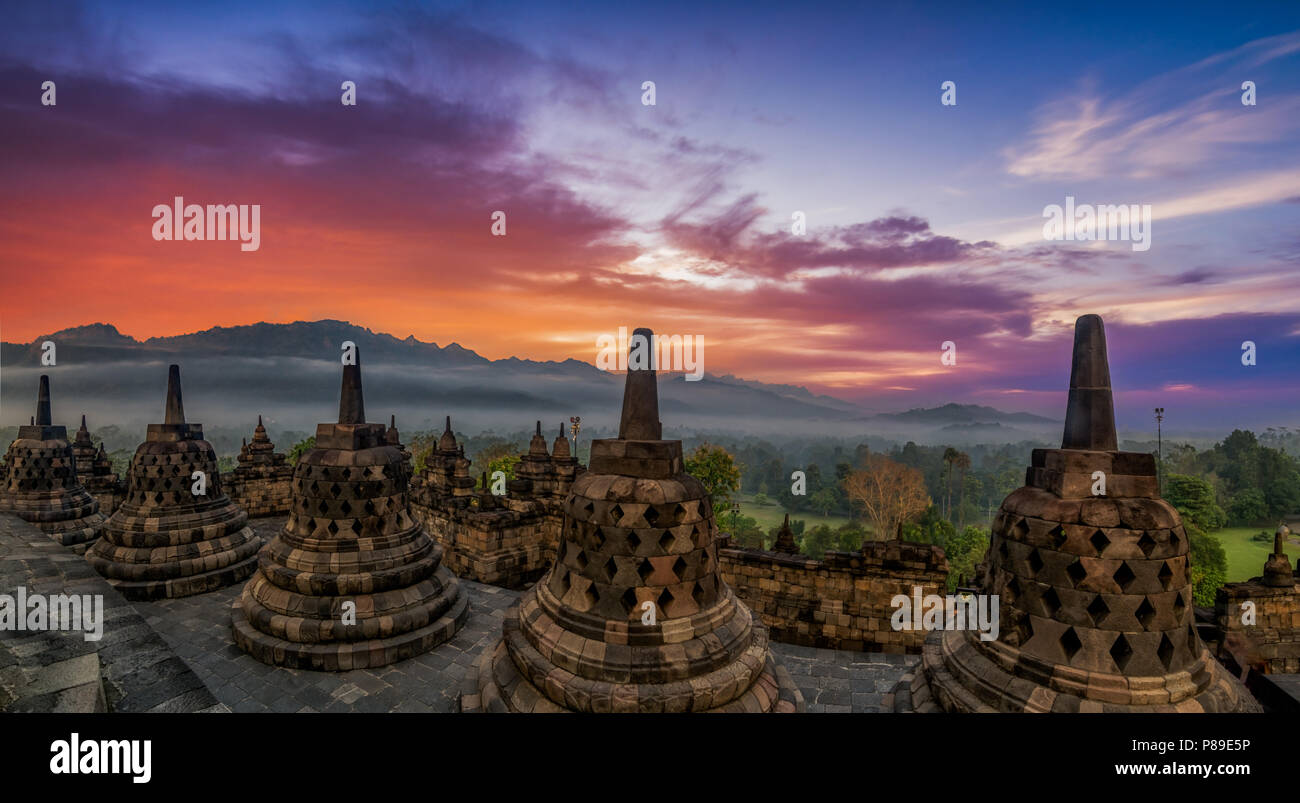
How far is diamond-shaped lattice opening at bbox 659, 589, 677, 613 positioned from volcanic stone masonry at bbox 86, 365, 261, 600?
39.6 ft

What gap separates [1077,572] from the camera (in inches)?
153

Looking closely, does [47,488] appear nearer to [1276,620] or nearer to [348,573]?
[348,573]

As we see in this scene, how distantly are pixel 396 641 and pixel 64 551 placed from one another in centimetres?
806

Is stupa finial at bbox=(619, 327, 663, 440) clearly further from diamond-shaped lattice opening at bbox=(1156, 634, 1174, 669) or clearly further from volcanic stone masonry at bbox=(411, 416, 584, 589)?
volcanic stone masonry at bbox=(411, 416, 584, 589)

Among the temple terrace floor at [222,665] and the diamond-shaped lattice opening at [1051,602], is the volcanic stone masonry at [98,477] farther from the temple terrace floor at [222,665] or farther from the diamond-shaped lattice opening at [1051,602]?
the diamond-shaped lattice opening at [1051,602]

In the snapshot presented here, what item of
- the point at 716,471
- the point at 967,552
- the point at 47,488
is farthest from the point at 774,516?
the point at 47,488

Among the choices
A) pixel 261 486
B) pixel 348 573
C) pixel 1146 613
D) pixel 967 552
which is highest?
pixel 1146 613

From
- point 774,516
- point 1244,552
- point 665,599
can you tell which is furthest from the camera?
point 774,516

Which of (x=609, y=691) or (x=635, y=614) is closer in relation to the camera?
(x=609, y=691)

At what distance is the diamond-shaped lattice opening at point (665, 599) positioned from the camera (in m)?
4.50

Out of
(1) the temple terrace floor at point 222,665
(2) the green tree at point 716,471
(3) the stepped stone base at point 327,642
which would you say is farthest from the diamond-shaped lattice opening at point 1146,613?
(2) the green tree at point 716,471

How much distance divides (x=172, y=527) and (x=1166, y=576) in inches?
644
